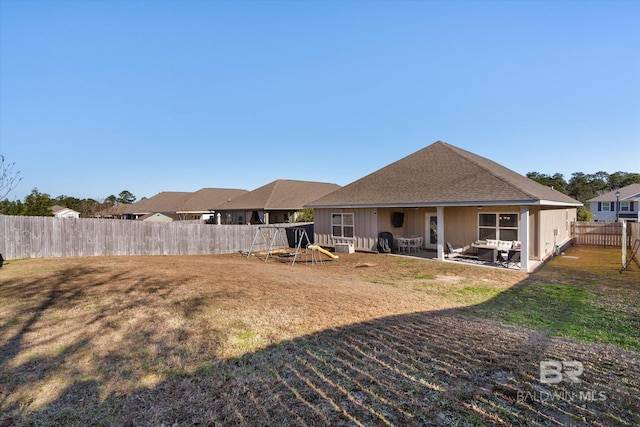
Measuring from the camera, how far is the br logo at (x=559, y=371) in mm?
3370

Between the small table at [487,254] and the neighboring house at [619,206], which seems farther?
the neighboring house at [619,206]

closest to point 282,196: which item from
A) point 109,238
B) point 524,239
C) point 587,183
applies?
point 109,238

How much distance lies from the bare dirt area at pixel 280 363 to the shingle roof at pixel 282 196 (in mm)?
19005

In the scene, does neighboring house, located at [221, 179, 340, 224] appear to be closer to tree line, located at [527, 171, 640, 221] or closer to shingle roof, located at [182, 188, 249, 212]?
shingle roof, located at [182, 188, 249, 212]

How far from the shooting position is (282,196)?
1083 inches

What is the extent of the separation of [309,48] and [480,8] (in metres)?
7.53

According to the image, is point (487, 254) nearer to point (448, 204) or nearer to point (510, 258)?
point (510, 258)

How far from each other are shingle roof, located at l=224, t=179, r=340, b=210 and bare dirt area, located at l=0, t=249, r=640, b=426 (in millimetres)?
19005

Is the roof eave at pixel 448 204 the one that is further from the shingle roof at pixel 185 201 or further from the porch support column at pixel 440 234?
the shingle roof at pixel 185 201

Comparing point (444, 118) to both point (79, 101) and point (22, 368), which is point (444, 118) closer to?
point (79, 101)

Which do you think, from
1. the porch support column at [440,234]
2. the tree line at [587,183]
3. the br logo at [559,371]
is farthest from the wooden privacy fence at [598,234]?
the tree line at [587,183]

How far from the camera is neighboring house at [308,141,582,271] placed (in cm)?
1292

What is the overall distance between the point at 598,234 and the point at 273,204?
2217 cm

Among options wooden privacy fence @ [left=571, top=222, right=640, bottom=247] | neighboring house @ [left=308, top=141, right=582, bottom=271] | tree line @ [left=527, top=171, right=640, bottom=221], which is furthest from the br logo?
tree line @ [left=527, top=171, right=640, bottom=221]
